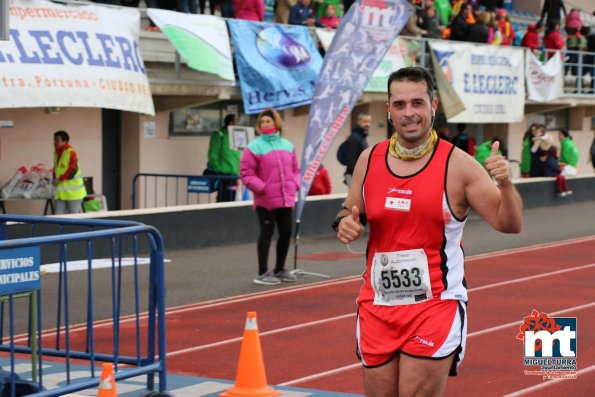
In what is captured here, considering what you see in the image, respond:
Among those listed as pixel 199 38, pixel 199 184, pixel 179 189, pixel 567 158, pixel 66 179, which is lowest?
pixel 179 189

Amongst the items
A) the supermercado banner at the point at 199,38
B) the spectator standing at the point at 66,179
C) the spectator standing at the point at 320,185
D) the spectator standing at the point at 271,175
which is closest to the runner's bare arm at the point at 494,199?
the spectator standing at the point at 271,175

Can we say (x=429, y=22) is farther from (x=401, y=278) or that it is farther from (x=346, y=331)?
(x=401, y=278)

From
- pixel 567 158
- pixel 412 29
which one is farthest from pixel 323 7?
pixel 567 158

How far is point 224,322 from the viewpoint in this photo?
1212cm

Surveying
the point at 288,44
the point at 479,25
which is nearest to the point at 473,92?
the point at 479,25

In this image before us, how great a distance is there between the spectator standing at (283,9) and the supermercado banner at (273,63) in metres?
1.20

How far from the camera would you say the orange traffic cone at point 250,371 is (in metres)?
8.33

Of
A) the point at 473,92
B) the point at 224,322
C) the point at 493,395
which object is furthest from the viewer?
the point at 473,92

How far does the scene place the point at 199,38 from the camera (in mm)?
20391

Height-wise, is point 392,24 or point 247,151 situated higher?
point 392,24

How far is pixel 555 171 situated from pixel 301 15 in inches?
299

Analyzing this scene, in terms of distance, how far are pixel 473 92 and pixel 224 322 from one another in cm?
1690

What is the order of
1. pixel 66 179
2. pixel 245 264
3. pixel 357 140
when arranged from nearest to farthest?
pixel 245 264 → pixel 66 179 → pixel 357 140

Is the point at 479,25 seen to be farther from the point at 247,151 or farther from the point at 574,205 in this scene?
the point at 247,151
